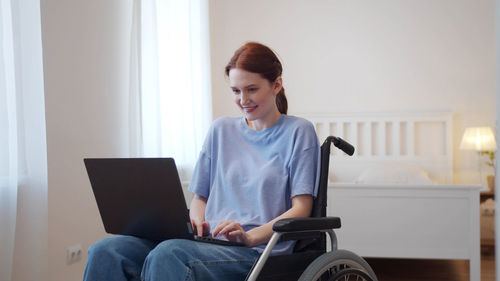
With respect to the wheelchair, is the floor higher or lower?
lower

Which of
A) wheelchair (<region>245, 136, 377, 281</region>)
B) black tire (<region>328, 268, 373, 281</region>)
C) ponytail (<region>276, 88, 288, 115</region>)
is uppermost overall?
ponytail (<region>276, 88, 288, 115</region>)

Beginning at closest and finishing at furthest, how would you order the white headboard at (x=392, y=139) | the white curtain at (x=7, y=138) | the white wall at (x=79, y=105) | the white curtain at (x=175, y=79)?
the white curtain at (x=7, y=138) → the white wall at (x=79, y=105) → the white curtain at (x=175, y=79) → the white headboard at (x=392, y=139)

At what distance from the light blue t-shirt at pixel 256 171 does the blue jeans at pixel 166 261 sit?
112 millimetres

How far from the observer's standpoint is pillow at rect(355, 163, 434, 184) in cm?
373

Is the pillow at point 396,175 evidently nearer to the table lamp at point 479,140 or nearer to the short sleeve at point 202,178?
the table lamp at point 479,140

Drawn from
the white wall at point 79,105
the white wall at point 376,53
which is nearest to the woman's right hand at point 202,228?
the white wall at point 79,105

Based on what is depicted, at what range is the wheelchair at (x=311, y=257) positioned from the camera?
3.99ft

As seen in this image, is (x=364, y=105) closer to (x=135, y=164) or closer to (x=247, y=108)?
(x=247, y=108)

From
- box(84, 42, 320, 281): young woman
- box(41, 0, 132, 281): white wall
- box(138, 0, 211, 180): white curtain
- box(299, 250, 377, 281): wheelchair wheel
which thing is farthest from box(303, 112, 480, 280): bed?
box(299, 250, 377, 281): wheelchair wheel

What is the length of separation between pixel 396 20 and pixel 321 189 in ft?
11.2

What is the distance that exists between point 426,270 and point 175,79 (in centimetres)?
193

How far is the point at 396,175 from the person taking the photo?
379cm

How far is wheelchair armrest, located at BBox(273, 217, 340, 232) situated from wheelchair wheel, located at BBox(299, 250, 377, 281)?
0.22ft

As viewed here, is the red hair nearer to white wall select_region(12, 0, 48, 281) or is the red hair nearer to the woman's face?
the woman's face
